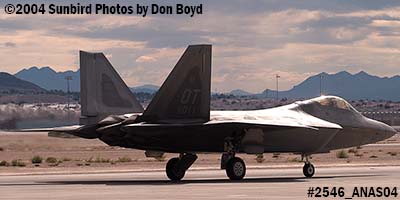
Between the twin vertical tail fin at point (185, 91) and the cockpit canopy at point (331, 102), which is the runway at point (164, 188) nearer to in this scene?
the twin vertical tail fin at point (185, 91)

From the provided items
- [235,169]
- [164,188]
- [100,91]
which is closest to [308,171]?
[235,169]

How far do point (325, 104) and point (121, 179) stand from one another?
841cm

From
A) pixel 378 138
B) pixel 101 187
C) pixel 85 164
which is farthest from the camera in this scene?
pixel 85 164

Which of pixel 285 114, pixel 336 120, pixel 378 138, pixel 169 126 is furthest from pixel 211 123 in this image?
pixel 378 138

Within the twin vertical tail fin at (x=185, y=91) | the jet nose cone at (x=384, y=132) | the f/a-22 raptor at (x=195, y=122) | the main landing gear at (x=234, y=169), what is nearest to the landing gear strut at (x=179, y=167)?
the f/a-22 raptor at (x=195, y=122)

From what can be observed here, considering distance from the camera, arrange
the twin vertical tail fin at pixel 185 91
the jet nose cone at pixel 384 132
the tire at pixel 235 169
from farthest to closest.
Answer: the jet nose cone at pixel 384 132 < the tire at pixel 235 169 < the twin vertical tail fin at pixel 185 91

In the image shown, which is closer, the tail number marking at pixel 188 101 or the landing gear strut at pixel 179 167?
the tail number marking at pixel 188 101

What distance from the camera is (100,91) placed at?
115ft

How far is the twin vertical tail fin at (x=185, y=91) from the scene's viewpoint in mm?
30656

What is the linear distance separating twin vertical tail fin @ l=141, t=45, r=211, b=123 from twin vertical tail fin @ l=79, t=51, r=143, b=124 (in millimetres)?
3961

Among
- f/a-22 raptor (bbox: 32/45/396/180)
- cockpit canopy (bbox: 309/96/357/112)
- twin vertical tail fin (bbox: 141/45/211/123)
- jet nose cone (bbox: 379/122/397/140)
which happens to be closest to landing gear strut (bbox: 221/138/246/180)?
f/a-22 raptor (bbox: 32/45/396/180)

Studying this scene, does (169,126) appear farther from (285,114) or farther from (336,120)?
(336,120)

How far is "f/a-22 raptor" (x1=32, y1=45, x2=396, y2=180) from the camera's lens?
101 ft

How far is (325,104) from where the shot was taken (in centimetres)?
3528
